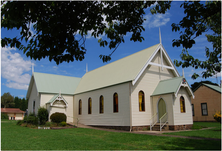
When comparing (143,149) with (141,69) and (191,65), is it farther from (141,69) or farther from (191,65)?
(141,69)

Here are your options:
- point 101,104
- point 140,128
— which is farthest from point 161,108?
point 101,104

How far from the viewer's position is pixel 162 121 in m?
21.4

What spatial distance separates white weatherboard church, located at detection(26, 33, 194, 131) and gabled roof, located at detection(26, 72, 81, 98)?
176cm

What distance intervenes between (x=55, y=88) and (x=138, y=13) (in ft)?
85.0

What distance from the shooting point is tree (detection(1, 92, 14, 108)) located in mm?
101269

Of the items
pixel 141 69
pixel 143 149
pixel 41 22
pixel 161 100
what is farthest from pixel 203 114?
pixel 41 22

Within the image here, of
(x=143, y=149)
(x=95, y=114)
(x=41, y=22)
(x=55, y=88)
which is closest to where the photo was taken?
(x=41, y=22)

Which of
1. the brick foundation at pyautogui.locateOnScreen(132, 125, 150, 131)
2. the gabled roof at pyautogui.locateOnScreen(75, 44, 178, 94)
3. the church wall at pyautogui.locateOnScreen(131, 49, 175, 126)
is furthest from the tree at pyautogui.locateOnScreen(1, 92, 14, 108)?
the brick foundation at pyautogui.locateOnScreen(132, 125, 150, 131)

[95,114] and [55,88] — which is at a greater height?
[55,88]

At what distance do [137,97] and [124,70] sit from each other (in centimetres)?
427

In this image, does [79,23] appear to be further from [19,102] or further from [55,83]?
[19,102]

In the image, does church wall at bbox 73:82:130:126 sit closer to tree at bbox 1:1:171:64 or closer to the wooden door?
the wooden door

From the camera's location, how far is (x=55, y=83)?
107 feet

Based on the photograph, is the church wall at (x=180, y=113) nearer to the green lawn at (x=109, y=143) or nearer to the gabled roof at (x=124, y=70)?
the gabled roof at (x=124, y=70)
